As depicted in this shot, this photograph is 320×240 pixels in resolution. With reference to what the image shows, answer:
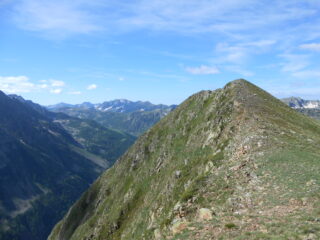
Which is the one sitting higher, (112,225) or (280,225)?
(280,225)

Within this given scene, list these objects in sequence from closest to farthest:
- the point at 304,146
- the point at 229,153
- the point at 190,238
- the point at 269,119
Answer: the point at 190,238 < the point at 304,146 < the point at 229,153 < the point at 269,119

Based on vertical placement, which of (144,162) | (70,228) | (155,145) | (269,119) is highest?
(269,119)

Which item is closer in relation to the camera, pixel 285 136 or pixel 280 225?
pixel 280 225

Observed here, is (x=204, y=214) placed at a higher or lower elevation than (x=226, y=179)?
lower

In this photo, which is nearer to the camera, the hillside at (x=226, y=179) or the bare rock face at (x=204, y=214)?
the hillside at (x=226, y=179)

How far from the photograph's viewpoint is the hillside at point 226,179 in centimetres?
2384

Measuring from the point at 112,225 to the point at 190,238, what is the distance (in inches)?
2771

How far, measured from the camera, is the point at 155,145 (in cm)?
10444

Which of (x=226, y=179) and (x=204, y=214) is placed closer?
(x=204, y=214)

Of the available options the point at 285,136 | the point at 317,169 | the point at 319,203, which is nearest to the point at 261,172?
the point at 317,169

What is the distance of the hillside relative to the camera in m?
23.8

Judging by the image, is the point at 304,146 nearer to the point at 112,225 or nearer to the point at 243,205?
the point at 243,205

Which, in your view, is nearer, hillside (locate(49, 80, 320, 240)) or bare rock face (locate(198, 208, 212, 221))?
hillside (locate(49, 80, 320, 240))

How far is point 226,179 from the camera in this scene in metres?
34.1
